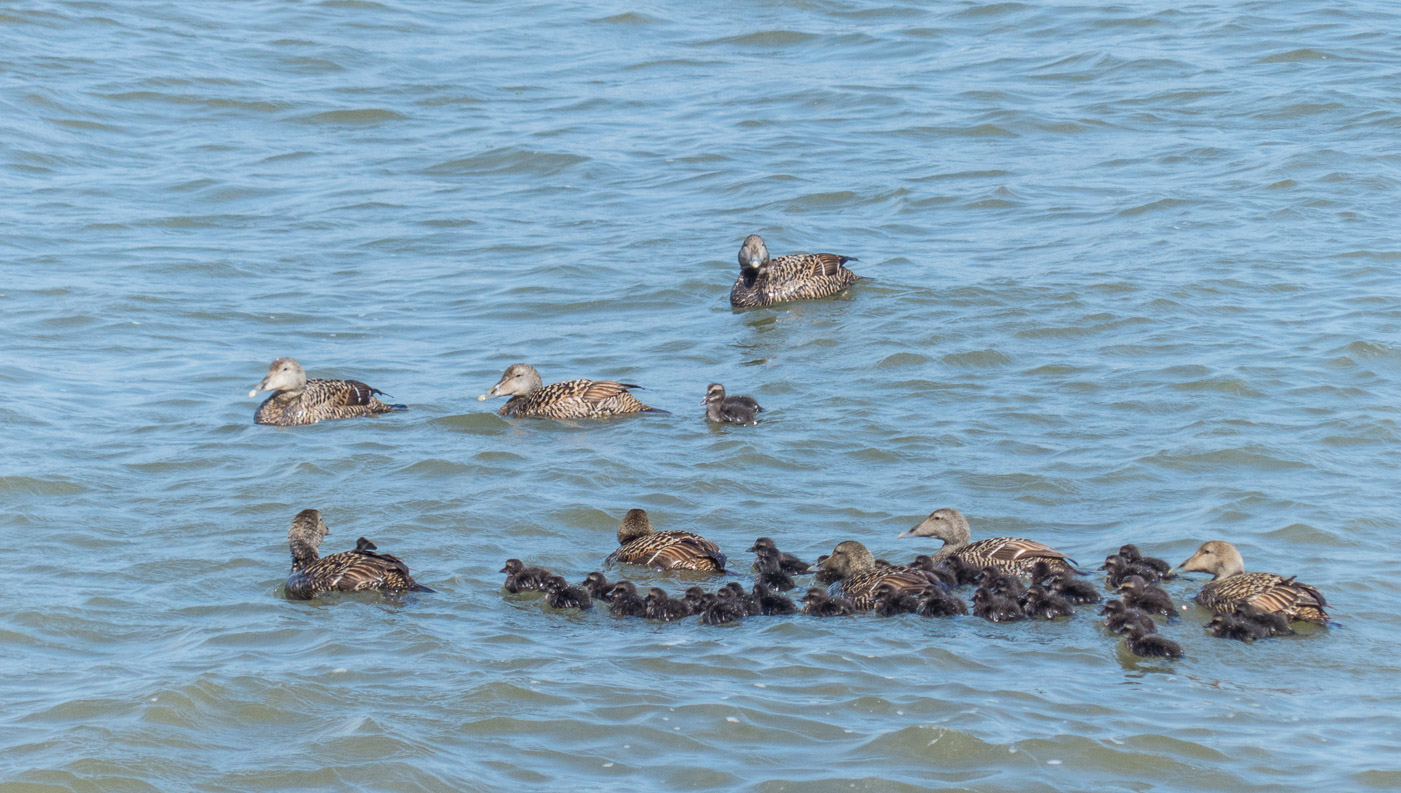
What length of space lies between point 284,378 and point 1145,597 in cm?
736

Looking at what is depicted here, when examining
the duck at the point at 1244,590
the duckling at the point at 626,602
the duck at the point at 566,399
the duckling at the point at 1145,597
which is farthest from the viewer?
the duck at the point at 566,399

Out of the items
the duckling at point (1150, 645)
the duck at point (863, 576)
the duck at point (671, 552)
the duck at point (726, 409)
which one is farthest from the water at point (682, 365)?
the duck at point (671, 552)

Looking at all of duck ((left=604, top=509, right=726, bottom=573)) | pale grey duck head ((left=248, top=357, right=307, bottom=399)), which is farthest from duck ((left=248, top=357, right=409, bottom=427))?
duck ((left=604, top=509, right=726, bottom=573))

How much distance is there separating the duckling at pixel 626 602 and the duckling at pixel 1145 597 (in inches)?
103

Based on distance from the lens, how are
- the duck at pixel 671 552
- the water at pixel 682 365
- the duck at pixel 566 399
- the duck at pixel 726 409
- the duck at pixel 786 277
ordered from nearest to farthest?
the water at pixel 682 365, the duck at pixel 671 552, the duck at pixel 726 409, the duck at pixel 566 399, the duck at pixel 786 277

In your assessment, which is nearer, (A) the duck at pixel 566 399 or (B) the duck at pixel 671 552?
(B) the duck at pixel 671 552

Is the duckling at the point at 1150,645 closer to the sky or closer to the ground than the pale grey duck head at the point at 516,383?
closer to the ground

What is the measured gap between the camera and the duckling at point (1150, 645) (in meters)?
8.09

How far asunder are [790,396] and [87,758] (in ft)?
22.9

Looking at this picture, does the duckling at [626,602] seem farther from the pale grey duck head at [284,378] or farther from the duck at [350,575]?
the pale grey duck head at [284,378]

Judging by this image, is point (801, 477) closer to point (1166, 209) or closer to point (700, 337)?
point (700, 337)

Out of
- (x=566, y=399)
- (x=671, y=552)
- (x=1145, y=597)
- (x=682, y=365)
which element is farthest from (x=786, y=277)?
(x=1145, y=597)

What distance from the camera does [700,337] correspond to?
49.6 feet

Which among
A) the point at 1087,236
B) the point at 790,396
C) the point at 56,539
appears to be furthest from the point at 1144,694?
the point at 1087,236
